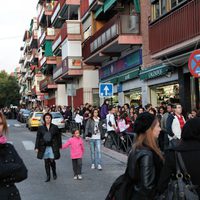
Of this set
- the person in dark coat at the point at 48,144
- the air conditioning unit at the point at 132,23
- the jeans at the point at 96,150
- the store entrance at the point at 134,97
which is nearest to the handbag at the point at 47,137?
the person in dark coat at the point at 48,144

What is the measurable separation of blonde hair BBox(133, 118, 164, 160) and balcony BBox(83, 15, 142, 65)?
18.3 meters

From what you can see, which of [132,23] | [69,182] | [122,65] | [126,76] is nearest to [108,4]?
[122,65]

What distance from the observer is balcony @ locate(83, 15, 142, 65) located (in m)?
22.1

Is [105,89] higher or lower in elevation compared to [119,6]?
lower

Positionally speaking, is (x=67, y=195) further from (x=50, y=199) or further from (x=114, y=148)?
(x=114, y=148)

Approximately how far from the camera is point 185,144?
12.2ft

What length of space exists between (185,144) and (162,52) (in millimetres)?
13766

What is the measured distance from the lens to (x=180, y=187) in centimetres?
356

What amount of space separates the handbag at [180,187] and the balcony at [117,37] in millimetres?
18684

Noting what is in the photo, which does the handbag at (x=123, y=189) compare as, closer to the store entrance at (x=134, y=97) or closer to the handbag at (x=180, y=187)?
the handbag at (x=180, y=187)

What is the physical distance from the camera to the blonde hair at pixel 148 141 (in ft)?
12.8

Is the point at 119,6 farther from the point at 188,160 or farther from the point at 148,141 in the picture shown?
the point at 188,160

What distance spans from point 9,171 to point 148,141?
123 centimetres

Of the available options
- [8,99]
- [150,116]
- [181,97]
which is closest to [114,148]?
[181,97]
